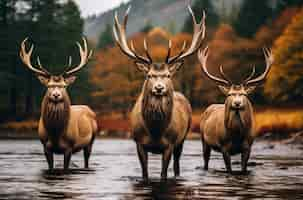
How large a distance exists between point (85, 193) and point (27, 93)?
58.1 metres

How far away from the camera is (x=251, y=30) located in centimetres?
8219

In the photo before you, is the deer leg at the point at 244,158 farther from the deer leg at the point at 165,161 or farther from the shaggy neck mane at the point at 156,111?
the shaggy neck mane at the point at 156,111

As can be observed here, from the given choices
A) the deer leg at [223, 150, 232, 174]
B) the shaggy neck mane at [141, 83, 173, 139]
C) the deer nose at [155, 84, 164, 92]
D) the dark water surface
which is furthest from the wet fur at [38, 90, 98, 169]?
the deer nose at [155, 84, 164, 92]

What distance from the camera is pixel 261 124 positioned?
50.7 meters

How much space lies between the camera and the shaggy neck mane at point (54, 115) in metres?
17.9

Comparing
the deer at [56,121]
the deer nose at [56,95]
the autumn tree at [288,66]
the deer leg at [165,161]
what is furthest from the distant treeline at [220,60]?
the deer leg at [165,161]

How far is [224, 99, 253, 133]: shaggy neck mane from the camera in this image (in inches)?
727

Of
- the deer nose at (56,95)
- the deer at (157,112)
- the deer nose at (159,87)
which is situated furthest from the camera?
→ the deer nose at (56,95)

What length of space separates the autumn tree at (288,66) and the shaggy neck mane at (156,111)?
39876 mm

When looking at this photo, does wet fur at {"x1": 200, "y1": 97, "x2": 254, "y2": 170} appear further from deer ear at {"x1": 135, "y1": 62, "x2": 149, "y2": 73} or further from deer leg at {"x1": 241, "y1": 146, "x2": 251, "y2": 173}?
deer ear at {"x1": 135, "y1": 62, "x2": 149, "y2": 73}

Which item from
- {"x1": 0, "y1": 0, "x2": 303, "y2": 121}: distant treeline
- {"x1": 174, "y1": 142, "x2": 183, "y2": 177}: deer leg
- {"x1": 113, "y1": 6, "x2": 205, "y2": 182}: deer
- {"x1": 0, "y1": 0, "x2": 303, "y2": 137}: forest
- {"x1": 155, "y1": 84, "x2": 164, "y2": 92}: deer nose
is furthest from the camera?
{"x1": 0, "y1": 0, "x2": 303, "y2": 121}: distant treeline

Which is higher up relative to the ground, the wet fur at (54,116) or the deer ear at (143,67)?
the deer ear at (143,67)

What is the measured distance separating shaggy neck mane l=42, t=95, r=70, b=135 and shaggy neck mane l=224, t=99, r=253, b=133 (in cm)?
355

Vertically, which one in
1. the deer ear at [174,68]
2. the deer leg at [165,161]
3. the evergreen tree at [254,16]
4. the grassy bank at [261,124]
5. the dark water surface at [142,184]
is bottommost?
the grassy bank at [261,124]
